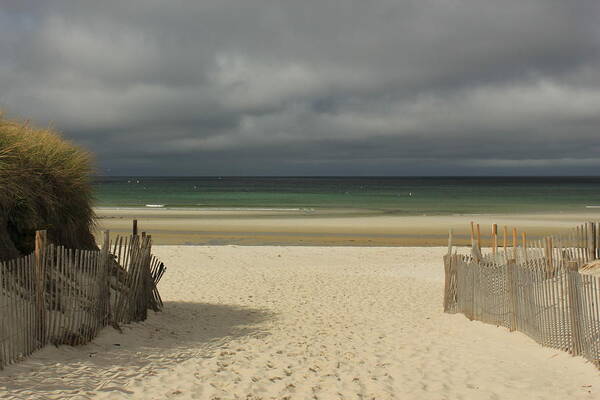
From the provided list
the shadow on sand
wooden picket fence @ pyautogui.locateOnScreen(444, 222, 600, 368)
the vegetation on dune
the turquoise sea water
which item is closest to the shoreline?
the turquoise sea water

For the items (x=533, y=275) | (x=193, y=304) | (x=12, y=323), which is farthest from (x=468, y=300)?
(x=12, y=323)

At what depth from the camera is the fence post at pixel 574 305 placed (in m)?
6.95

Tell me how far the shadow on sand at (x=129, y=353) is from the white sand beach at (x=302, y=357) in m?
0.02

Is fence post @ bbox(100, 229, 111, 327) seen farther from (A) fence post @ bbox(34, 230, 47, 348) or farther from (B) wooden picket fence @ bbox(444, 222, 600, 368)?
(B) wooden picket fence @ bbox(444, 222, 600, 368)

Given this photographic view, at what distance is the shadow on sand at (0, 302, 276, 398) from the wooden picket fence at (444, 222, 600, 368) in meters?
4.12

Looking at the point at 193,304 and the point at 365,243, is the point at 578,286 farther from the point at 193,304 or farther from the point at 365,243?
the point at 365,243

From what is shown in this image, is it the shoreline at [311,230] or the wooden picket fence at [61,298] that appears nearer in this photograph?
the wooden picket fence at [61,298]

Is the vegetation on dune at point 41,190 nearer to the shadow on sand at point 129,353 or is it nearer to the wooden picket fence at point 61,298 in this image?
the wooden picket fence at point 61,298

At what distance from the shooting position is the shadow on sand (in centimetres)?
549

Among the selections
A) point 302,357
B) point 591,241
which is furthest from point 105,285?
point 591,241

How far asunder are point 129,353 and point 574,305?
240 inches

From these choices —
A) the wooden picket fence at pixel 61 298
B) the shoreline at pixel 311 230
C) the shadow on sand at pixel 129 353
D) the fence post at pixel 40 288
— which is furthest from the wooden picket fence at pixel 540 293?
the shoreline at pixel 311 230

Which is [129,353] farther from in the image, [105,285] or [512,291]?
[512,291]

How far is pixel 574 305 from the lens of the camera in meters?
7.02
